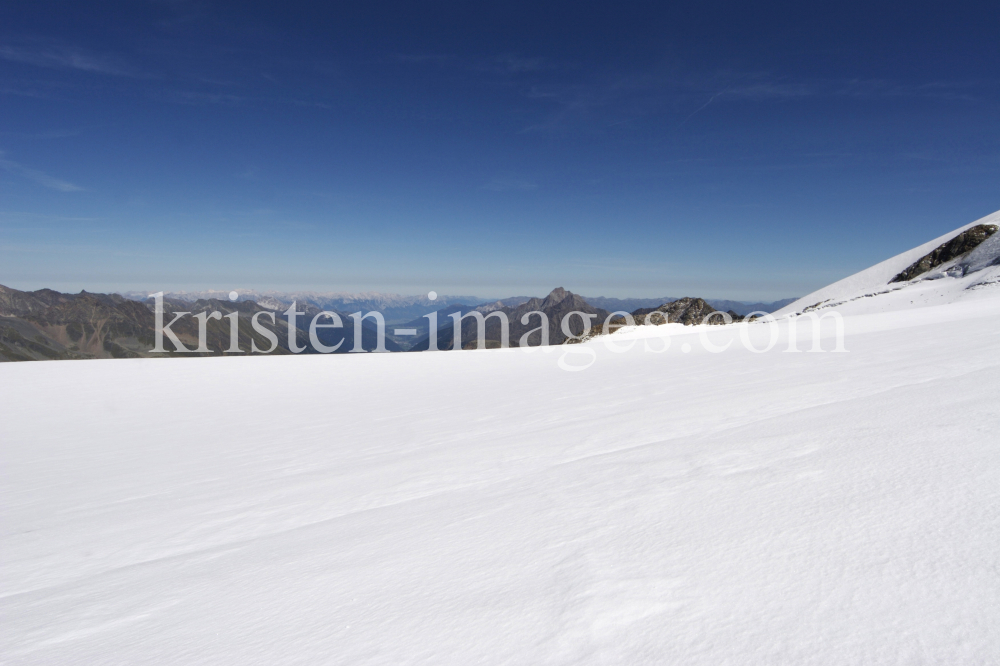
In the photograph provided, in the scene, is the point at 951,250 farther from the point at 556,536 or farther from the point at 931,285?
the point at 556,536

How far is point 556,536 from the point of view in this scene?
2.59 m

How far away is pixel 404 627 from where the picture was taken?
6.48 ft

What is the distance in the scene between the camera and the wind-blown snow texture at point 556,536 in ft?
5.53

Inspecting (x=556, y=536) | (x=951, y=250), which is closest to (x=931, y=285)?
(x=951, y=250)

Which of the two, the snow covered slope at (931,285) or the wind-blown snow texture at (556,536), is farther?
the snow covered slope at (931,285)

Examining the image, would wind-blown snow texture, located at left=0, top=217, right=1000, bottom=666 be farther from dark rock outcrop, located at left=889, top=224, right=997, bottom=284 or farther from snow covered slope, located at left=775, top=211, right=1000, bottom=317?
dark rock outcrop, located at left=889, top=224, right=997, bottom=284

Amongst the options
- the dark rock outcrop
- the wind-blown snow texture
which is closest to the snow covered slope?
the dark rock outcrop

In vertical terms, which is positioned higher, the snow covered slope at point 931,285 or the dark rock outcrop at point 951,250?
the dark rock outcrop at point 951,250

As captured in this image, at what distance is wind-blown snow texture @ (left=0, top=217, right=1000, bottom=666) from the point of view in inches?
66.4

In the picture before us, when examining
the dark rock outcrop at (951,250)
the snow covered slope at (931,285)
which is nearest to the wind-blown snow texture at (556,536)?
the snow covered slope at (931,285)

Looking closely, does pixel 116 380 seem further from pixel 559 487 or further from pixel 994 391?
pixel 994 391

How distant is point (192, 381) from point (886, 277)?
254 feet

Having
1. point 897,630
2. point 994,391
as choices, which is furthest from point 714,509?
point 994,391

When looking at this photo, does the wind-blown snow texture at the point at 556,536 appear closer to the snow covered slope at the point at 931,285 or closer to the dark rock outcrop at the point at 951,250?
the snow covered slope at the point at 931,285
